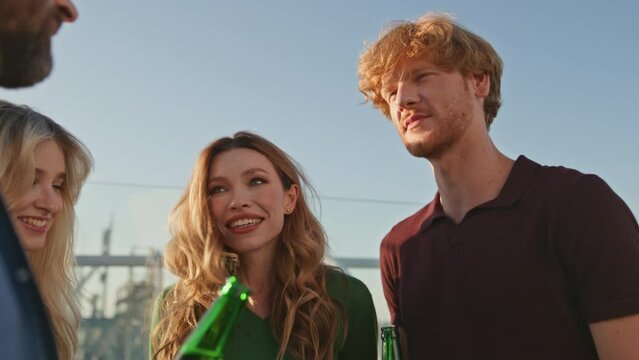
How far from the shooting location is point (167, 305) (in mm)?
2561

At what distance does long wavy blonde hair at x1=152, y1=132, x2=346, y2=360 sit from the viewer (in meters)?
2.38

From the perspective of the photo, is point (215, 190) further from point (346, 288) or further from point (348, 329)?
point (348, 329)

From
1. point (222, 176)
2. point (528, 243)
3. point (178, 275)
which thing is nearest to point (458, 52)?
point (528, 243)

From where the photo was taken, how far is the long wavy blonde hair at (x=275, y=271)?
2.38 meters

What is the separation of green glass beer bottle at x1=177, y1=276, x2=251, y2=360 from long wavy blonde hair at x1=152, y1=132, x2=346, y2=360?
61.4 inches

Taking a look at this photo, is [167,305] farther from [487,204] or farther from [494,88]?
[494,88]

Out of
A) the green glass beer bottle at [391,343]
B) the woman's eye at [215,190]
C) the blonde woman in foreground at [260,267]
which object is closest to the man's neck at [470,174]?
the green glass beer bottle at [391,343]

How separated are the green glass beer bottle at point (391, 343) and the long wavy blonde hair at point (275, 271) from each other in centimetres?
26

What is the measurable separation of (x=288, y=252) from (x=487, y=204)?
33.9 inches

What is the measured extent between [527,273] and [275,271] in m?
1.02

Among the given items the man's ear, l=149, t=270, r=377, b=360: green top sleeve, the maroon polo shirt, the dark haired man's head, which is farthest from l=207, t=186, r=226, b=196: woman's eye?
the dark haired man's head

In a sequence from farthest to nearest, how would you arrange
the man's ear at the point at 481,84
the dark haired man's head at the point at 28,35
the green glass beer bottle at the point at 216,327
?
the man's ear at the point at 481,84, the dark haired man's head at the point at 28,35, the green glass beer bottle at the point at 216,327

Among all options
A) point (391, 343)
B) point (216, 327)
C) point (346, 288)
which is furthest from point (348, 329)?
point (216, 327)

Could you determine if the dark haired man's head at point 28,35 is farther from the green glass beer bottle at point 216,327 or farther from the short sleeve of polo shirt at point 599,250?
the short sleeve of polo shirt at point 599,250
